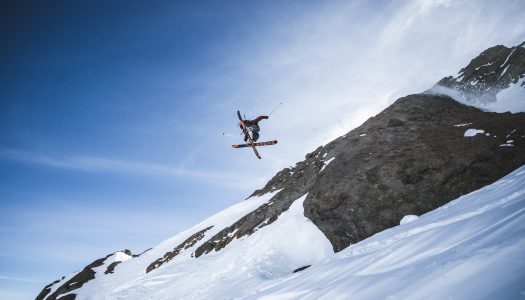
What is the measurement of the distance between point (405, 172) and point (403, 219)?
2.90 meters

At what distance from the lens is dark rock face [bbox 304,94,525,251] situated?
472 inches

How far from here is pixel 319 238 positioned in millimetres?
16250

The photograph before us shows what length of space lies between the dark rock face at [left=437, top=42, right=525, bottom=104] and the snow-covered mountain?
6.6 inches

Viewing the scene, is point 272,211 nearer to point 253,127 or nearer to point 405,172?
point 253,127

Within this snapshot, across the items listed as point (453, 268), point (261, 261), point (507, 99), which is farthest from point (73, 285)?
point (507, 99)

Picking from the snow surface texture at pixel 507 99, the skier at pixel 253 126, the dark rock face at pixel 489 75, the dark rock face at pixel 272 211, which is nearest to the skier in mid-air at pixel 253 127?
the skier at pixel 253 126

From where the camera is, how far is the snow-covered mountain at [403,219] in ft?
11.9

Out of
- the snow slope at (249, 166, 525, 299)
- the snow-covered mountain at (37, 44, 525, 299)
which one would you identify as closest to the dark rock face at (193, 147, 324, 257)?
the snow-covered mountain at (37, 44, 525, 299)

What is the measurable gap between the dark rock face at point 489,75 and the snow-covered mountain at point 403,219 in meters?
0.17

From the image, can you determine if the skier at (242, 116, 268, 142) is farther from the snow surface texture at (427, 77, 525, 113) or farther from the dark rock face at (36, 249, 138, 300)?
the dark rock face at (36, 249, 138, 300)

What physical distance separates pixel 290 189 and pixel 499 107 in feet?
56.6

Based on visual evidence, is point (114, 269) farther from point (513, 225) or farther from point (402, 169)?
point (513, 225)

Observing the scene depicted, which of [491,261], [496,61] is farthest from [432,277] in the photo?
[496,61]

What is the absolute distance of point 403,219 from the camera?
10930 millimetres
